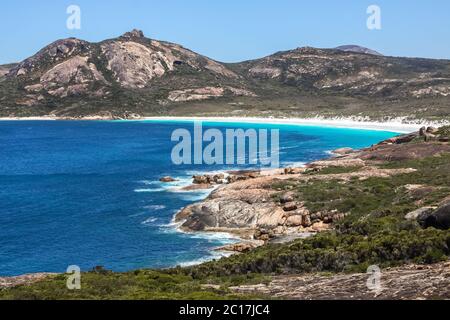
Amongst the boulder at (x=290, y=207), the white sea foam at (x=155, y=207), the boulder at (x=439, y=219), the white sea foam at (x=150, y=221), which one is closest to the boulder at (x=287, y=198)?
the boulder at (x=290, y=207)

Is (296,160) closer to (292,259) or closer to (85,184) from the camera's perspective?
(85,184)

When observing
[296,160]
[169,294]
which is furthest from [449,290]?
[296,160]

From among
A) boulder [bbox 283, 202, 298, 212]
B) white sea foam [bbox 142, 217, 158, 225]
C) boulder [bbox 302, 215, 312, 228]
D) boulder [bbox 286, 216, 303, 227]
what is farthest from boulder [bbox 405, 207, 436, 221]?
white sea foam [bbox 142, 217, 158, 225]

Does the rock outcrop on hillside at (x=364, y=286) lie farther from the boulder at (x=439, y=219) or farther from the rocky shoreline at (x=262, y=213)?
the rocky shoreline at (x=262, y=213)

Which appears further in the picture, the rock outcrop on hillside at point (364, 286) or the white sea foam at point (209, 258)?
the white sea foam at point (209, 258)

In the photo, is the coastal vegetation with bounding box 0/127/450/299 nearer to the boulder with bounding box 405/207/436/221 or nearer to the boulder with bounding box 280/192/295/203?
the boulder with bounding box 405/207/436/221
